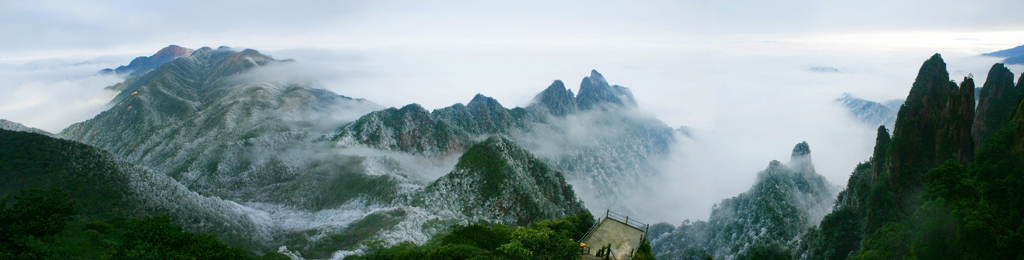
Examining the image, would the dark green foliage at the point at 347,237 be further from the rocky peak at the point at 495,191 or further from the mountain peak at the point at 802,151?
the mountain peak at the point at 802,151

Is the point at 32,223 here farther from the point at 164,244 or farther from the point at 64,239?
the point at 164,244

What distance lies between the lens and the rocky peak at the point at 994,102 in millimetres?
54875

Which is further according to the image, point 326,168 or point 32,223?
point 326,168

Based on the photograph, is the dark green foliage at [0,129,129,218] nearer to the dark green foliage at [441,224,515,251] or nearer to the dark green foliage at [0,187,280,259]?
the dark green foliage at [0,187,280,259]

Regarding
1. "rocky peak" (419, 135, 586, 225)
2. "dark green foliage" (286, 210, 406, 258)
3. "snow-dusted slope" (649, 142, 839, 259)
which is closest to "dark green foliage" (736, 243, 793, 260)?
"snow-dusted slope" (649, 142, 839, 259)

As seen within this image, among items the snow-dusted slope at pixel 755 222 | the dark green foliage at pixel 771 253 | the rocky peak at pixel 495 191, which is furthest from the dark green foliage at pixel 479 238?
the snow-dusted slope at pixel 755 222

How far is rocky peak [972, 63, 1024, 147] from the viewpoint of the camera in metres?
54.9

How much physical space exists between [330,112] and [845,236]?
177067 mm

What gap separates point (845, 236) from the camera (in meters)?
64.2

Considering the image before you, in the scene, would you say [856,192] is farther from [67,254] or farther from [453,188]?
[67,254]

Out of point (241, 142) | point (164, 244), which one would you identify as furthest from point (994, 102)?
point (241, 142)

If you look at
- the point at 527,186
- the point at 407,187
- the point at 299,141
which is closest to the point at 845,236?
the point at 527,186

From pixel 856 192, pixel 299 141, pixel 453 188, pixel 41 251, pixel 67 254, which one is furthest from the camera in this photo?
Answer: pixel 299 141

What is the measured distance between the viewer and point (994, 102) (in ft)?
194
